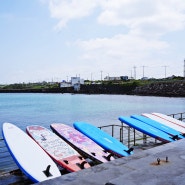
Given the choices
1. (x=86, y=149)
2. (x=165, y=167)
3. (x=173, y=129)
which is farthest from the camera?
(x=173, y=129)

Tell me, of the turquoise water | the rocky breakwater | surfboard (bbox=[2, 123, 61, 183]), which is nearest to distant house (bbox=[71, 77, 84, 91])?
the rocky breakwater

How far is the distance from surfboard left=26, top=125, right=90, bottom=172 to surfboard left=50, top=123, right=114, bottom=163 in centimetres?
23

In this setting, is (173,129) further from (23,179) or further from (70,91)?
(70,91)

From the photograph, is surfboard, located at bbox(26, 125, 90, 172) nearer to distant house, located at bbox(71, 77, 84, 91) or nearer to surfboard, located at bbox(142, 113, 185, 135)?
surfboard, located at bbox(142, 113, 185, 135)

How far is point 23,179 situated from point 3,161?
763cm

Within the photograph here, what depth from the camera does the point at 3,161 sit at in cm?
1289

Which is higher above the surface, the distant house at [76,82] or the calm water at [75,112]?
the distant house at [76,82]

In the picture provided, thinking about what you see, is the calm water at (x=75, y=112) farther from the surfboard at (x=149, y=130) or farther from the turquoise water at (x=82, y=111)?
the surfboard at (x=149, y=130)

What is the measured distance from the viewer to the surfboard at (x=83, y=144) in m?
6.43

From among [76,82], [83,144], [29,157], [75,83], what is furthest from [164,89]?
[29,157]

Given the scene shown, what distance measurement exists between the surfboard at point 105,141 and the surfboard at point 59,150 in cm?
88

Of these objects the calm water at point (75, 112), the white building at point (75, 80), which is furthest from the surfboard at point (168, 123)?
the white building at point (75, 80)

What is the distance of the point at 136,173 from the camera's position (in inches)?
117

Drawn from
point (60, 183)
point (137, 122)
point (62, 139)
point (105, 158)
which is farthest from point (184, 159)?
point (137, 122)
